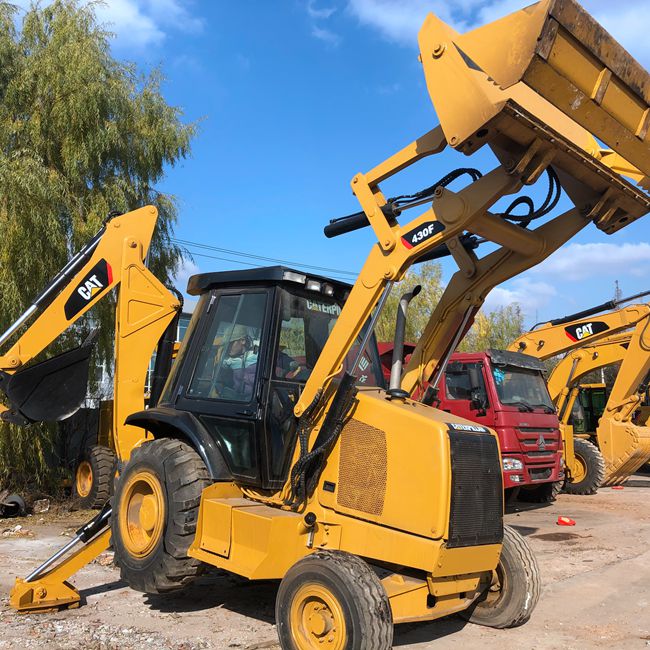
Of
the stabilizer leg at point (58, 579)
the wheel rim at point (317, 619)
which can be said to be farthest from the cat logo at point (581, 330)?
the wheel rim at point (317, 619)

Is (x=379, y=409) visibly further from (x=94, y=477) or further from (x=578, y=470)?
(x=578, y=470)

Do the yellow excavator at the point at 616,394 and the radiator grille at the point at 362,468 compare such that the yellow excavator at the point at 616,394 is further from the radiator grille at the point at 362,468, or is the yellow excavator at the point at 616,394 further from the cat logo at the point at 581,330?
the radiator grille at the point at 362,468

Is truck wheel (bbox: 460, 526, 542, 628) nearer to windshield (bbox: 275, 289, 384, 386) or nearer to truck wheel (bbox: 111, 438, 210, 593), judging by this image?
windshield (bbox: 275, 289, 384, 386)

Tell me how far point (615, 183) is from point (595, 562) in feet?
15.1

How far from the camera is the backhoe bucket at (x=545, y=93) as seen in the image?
11.2 ft

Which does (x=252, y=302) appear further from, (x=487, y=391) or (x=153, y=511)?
(x=487, y=391)

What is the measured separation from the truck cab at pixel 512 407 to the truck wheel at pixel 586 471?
222 cm

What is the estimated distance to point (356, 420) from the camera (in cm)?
436

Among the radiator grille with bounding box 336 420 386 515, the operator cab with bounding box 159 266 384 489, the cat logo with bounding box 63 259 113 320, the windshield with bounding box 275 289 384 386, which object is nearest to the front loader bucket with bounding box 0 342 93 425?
the cat logo with bounding box 63 259 113 320

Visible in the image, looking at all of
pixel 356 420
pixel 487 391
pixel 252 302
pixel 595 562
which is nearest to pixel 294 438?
pixel 356 420

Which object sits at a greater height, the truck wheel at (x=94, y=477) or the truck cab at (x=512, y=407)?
the truck cab at (x=512, y=407)

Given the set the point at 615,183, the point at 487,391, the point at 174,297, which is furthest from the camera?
the point at 487,391

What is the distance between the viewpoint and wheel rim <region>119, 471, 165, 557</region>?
4.70 metres

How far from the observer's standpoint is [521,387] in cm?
1038
